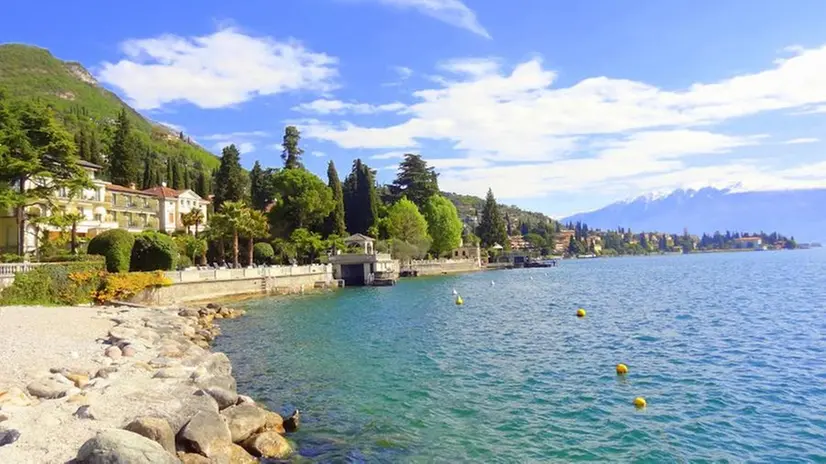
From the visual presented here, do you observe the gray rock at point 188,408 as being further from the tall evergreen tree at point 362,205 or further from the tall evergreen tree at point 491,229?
the tall evergreen tree at point 491,229

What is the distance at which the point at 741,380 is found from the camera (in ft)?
56.7

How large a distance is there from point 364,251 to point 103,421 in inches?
2885

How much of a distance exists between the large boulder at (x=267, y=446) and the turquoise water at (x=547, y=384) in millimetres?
414

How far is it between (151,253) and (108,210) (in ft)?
87.7

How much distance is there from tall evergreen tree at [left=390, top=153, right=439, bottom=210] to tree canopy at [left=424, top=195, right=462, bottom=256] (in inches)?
86.4

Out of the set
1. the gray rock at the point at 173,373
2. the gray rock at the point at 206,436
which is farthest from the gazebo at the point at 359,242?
the gray rock at the point at 206,436

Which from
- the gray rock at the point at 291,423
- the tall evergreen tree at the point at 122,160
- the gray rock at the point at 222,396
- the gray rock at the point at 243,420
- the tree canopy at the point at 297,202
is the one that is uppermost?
the tall evergreen tree at the point at 122,160

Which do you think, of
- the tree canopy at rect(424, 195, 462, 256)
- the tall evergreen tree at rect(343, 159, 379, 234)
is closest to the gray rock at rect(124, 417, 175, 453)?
the tall evergreen tree at rect(343, 159, 379, 234)

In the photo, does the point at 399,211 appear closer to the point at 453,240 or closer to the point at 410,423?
the point at 453,240

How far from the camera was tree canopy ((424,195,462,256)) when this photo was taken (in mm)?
110562

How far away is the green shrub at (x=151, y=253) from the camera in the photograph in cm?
4162

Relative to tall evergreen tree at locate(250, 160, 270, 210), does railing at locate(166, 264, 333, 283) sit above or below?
below

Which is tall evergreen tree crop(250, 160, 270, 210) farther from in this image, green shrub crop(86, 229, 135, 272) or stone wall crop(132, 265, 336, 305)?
green shrub crop(86, 229, 135, 272)

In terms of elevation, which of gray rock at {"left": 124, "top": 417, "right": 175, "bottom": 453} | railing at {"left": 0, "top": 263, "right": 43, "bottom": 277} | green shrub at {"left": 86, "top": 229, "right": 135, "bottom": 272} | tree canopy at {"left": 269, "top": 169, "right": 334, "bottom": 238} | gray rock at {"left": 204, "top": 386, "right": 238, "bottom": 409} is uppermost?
tree canopy at {"left": 269, "top": 169, "right": 334, "bottom": 238}
